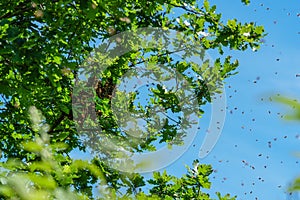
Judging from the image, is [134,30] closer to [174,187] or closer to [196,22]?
[196,22]

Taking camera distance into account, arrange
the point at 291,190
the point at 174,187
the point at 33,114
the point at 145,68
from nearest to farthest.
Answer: the point at 291,190, the point at 33,114, the point at 174,187, the point at 145,68

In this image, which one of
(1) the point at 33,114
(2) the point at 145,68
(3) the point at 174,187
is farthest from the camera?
(2) the point at 145,68

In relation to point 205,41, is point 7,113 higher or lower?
lower

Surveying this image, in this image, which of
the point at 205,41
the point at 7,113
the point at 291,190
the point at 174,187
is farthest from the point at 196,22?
the point at 291,190

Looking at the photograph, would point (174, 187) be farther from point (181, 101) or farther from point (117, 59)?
point (117, 59)

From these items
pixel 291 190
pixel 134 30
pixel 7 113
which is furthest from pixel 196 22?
pixel 291 190

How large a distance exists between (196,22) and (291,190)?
783cm

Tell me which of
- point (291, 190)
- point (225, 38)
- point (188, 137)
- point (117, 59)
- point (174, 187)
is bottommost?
point (291, 190)

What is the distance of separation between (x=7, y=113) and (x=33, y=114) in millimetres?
6378

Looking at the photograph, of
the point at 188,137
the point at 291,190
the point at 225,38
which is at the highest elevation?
the point at 225,38

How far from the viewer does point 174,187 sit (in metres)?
8.62

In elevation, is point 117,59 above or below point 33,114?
above

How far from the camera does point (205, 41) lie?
29.0 ft

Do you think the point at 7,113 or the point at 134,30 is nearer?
the point at 7,113
